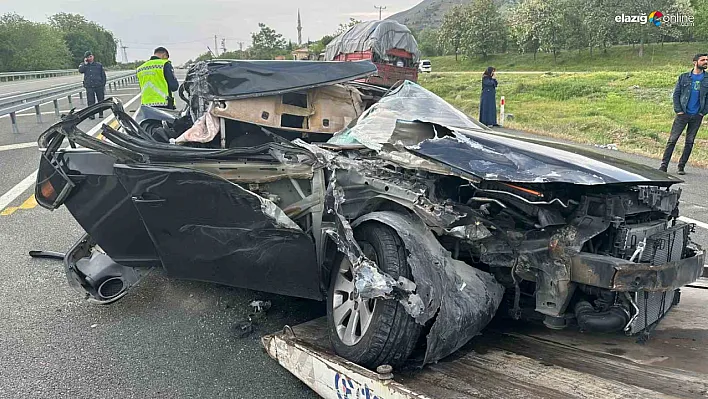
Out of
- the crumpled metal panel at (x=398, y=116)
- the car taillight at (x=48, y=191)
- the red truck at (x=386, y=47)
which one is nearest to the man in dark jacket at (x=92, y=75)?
the red truck at (x=386, y=47)

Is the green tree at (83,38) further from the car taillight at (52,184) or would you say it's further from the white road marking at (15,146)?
the car taillight at (52,184)

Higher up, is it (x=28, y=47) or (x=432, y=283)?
(x=28, y=47)

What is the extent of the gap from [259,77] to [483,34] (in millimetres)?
62359

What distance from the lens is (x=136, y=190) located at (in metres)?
3.29

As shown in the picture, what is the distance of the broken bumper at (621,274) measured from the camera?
2428 millimetres

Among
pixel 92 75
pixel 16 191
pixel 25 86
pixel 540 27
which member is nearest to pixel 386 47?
pixel 92 75

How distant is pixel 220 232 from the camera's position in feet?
10.5

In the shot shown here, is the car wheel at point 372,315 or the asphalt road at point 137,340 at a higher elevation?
the car wheel at point 372,315

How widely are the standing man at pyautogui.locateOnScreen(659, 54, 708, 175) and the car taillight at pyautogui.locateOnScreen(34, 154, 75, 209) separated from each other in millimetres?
7950

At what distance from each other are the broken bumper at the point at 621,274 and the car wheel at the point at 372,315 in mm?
772

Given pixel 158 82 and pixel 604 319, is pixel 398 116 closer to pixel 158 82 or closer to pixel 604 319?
pixel 604 319

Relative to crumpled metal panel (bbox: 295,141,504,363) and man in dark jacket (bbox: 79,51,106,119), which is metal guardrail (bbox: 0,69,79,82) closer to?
man in dark jacket (bbox: 79,51,106,119)

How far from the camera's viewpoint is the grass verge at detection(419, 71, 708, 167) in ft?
43.8

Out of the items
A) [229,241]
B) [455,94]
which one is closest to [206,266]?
[229,241]
